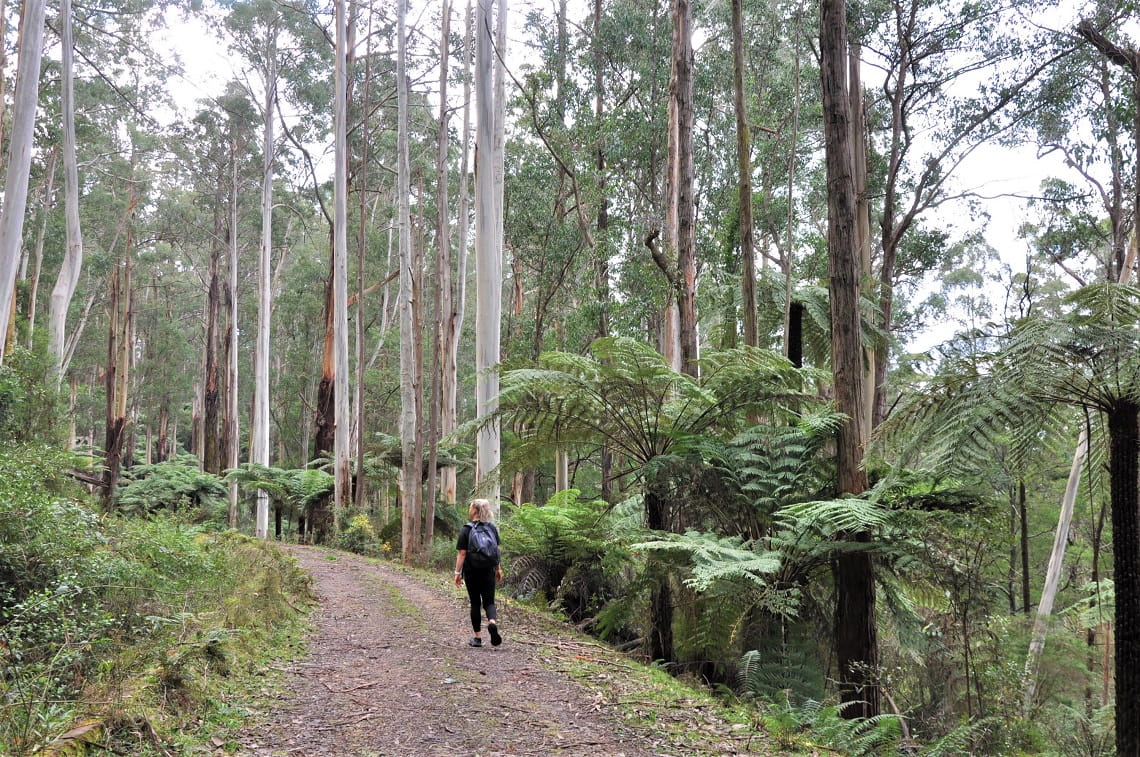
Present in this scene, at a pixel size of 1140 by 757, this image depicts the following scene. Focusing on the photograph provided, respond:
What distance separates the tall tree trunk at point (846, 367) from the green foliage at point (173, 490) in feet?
56.6

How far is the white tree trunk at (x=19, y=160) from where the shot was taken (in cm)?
1009

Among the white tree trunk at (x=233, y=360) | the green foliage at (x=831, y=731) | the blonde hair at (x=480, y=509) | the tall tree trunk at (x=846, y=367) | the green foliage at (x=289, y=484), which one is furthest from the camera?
the white tree trunk at (x=233, y=360)

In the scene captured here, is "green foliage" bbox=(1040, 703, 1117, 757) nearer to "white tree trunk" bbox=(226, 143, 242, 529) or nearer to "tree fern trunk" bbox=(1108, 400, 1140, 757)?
"tree fern trunk" bbox=(1108, 400, 1140, 757)

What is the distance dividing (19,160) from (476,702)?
10.4 metres

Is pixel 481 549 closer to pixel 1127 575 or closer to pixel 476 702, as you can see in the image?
pixel 476 702

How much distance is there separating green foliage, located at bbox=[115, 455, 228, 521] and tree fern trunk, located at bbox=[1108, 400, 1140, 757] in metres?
18.7

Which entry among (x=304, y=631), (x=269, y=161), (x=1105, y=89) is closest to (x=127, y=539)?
(x=304, y=631)

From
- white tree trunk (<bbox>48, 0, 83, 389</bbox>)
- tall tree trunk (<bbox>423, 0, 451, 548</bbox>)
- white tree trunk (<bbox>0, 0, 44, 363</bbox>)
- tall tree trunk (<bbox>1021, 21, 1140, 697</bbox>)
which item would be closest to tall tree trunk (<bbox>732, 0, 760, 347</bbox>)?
tall tree trunk (<bbox>1021, 21, 1140, 697</bbox>)

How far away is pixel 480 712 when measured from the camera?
423 centimetres

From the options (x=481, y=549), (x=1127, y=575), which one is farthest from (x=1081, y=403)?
(x=481, y=549)

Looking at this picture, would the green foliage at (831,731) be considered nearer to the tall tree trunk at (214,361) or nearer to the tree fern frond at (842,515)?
the tree fern frond at (842,515)

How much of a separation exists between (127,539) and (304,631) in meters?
1.59

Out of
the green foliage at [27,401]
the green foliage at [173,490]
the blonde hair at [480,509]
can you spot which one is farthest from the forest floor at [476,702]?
the green foliage at [173,490]

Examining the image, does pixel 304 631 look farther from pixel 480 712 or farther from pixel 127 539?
pixel 480 712
